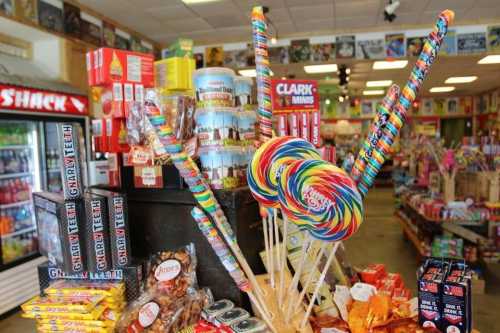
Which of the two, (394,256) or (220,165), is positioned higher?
(220,165)

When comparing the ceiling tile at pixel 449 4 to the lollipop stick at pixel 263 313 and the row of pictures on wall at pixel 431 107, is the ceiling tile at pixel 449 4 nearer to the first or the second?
the lollipop stick at pixel 263 313

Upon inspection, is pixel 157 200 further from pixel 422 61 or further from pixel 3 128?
pixel 3 128

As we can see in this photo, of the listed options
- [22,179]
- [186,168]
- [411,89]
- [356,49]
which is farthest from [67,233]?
[356,49]

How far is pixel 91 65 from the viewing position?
192 centimetres

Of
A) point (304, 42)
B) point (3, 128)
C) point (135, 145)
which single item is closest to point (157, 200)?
point (135, 145)

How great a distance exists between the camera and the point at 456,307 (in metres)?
1.29

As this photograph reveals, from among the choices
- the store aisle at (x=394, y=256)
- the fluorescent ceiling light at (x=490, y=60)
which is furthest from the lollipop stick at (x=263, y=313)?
the fluorescent ceiling light at (x=490, y=60)

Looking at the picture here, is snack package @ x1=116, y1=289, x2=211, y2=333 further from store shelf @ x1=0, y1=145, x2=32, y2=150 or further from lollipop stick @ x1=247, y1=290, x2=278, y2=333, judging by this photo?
store shelf @ x1=0, y1=145, x2=32, y2=150

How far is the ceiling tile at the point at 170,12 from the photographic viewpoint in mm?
5598

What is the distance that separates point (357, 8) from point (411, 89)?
5246 millimetres

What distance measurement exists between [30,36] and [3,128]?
122 cm

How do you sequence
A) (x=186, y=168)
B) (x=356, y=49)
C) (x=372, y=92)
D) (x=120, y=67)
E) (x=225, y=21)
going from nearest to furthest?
(x=186, y=168), (x=120, y=67), (x=225, y=21), (x=356, y=49), (x=372, y=92)

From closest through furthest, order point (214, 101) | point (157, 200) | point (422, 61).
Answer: point (422, 61)
point (214, 101)
point (157, 200)

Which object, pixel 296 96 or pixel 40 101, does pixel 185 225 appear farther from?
pixel 40 101
